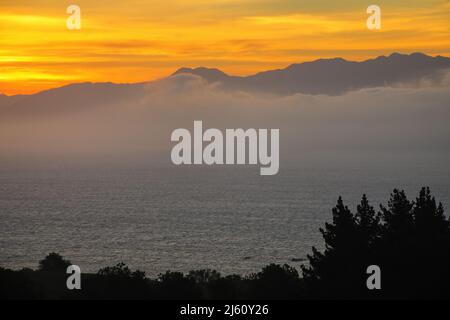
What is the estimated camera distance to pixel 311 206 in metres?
144

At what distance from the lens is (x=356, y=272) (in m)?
30.5

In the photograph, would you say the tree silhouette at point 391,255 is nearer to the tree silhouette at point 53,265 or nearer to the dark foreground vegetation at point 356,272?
the dark foreground vegetation at point 356,272

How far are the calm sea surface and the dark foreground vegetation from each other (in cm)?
4878

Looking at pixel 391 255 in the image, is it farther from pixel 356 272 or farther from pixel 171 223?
pixel 171 223

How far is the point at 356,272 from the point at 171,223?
95.8 m

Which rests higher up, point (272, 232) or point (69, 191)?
point (69, 191)

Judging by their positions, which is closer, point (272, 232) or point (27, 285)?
point (27, 285)

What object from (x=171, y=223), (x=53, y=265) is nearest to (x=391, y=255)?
(x=53, y=265)

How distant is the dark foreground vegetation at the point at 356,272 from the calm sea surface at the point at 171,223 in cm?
4878

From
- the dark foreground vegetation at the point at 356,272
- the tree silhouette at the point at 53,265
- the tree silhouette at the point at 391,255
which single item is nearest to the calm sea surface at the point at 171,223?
the tree silhouette at the point at 53,265

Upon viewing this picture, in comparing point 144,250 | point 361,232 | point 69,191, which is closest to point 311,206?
point 144,250
